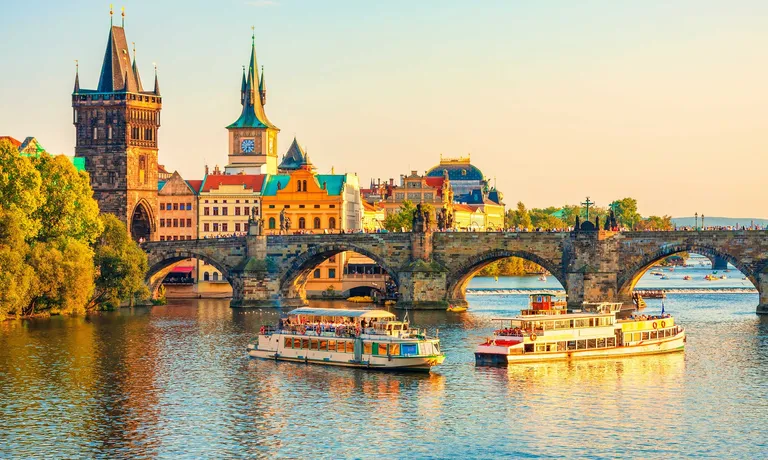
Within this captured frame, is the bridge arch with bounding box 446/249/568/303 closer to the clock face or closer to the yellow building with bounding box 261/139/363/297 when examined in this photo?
the yellow building with bounding box 261/139/363/297

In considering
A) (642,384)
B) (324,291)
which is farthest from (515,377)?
(324,291)

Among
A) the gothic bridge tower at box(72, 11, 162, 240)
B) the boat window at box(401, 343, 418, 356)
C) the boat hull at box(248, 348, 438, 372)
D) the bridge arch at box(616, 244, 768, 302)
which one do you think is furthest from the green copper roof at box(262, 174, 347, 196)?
the boat window at box(401, 343, 418, 356)

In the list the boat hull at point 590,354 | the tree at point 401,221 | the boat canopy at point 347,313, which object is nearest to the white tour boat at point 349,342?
the boat canopy at point 347,313

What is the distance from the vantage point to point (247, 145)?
16562 centimetres

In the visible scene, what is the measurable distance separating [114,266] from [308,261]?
18.1m

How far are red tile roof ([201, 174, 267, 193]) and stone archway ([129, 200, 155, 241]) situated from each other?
6.95 metres

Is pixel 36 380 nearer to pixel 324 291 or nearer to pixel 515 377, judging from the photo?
pixel 515 377

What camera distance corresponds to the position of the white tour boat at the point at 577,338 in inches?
3068

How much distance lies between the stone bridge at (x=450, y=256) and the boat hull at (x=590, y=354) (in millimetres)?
24568

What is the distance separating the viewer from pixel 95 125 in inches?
5586

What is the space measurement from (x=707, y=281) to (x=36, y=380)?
128780mm

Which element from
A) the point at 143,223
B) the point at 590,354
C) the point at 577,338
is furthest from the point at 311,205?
the point at 590,354

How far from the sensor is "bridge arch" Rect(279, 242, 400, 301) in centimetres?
12062

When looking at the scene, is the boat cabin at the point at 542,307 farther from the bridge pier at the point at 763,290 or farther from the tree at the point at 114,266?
the tree at the point at 114,266
